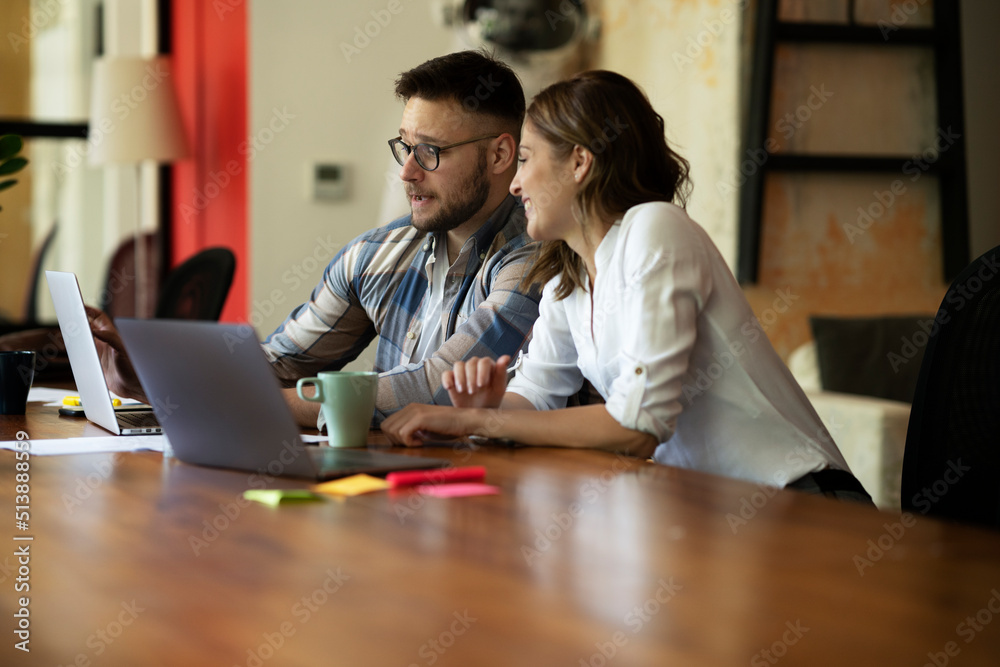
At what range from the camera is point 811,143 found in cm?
362

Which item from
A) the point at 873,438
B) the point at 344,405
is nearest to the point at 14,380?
the point at 344,405

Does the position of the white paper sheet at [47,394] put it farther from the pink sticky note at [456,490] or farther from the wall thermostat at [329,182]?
the wall thermostat at [329,182]

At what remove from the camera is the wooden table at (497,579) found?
2.00 feet

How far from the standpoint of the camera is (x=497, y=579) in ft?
2.41

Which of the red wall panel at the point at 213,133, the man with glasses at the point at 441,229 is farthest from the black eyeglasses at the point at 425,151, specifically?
the red wall panel at the point at 213,133

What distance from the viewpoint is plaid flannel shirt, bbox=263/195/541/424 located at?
172 cm

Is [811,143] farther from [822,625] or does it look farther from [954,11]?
[822,625]

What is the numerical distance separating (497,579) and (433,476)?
37 centimetres

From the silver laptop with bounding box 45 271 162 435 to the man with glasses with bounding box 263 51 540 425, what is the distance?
51 cm

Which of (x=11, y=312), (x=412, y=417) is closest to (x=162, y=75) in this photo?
(x=11, y=312)

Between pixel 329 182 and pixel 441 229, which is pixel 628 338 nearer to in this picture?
pixel 441 229

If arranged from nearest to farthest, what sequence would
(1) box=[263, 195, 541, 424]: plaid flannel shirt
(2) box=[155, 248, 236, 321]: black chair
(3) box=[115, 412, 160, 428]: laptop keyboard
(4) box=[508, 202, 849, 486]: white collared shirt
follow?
(4) box=[508, 202, 849, 486]: white collared shirt, (3) box=[115, 412, 160, 428]: laptop keyboard, (1) box=[263, 195, 541, 424]: plaid flannel shirt, (2) box=[155, 248, 236, 321]: black chair

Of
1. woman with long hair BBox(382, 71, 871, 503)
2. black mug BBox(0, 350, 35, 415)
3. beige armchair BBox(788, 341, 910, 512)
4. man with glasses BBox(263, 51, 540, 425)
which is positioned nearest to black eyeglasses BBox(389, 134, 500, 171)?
man with glasses BBox(263, 51, 540, 425)

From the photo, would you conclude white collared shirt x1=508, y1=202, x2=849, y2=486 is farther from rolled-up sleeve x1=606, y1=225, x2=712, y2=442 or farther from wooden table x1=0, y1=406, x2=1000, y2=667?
wooden table x1=0, y1=406, x2=1000, y2=667
